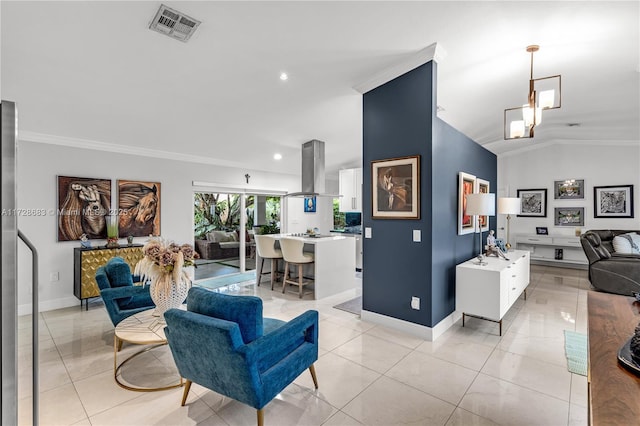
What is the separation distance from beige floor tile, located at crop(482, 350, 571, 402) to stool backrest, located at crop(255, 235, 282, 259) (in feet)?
11.5

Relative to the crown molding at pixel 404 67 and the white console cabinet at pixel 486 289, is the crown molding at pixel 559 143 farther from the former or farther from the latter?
the crown molding at pixel 404 67

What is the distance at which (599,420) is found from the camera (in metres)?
0.87

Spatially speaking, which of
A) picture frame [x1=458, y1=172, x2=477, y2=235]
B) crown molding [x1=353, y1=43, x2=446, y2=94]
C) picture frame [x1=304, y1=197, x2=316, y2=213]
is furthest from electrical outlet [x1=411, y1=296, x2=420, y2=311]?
picture frame [x1=304, y1=197, x2=316, y2=213]

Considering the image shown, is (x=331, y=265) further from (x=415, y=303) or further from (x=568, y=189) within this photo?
(x=568, y=189)

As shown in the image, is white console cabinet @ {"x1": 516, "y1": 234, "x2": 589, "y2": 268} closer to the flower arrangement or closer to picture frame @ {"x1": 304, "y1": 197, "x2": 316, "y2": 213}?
picture frame @ {"x1": 304, "y1": 197, "x2": 316, "y2": 213}

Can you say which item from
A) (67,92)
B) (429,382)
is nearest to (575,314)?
(429,382)

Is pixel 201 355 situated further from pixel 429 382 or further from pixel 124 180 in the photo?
pixel 124 180

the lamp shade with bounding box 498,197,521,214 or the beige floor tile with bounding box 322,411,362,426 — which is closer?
the beige floor tile with bounding box 322,411,362,426

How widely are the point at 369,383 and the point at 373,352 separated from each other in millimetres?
559

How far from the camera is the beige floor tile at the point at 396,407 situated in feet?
6.75

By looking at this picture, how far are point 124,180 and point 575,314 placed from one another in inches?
267

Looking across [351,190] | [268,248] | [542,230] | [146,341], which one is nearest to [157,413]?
[146,341]

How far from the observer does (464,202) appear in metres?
4.20

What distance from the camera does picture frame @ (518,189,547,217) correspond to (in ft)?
24.9
